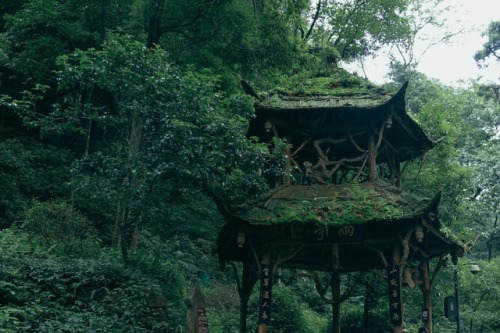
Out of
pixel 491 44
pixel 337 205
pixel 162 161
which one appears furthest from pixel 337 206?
pixel 491 44

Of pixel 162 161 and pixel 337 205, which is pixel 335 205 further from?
pixel 162 161

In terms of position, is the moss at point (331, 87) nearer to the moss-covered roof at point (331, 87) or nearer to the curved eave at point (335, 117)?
the moss-covered roof at point (331, 87)

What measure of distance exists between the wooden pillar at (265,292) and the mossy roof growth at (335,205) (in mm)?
1084

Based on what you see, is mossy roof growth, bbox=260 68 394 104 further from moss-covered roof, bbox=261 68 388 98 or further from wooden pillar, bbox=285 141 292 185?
wooden pillar, bbox=285 141 292 185

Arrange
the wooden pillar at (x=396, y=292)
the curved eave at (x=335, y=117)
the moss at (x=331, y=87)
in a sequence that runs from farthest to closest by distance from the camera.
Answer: the moss at (x=331, y=87), the curved eave at (x=335, y=117), the wooden pillar at (x=396, y=292)

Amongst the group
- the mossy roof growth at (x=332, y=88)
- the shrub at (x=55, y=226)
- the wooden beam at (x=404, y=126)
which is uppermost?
the mossy roof growth at (x=332, y=88)

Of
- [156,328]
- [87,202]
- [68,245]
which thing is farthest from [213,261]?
[156,328]

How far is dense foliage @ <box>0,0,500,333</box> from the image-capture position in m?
13.2

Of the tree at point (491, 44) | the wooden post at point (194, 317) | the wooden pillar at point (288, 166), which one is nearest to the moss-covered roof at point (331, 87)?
the wooden pillar at point (288, 166)

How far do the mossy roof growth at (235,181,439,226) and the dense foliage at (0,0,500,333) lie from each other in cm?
91

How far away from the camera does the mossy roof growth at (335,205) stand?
12.7m

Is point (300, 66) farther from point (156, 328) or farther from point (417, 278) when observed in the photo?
point (156, 328)

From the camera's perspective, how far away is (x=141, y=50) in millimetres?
13648

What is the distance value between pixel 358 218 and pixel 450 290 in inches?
433
